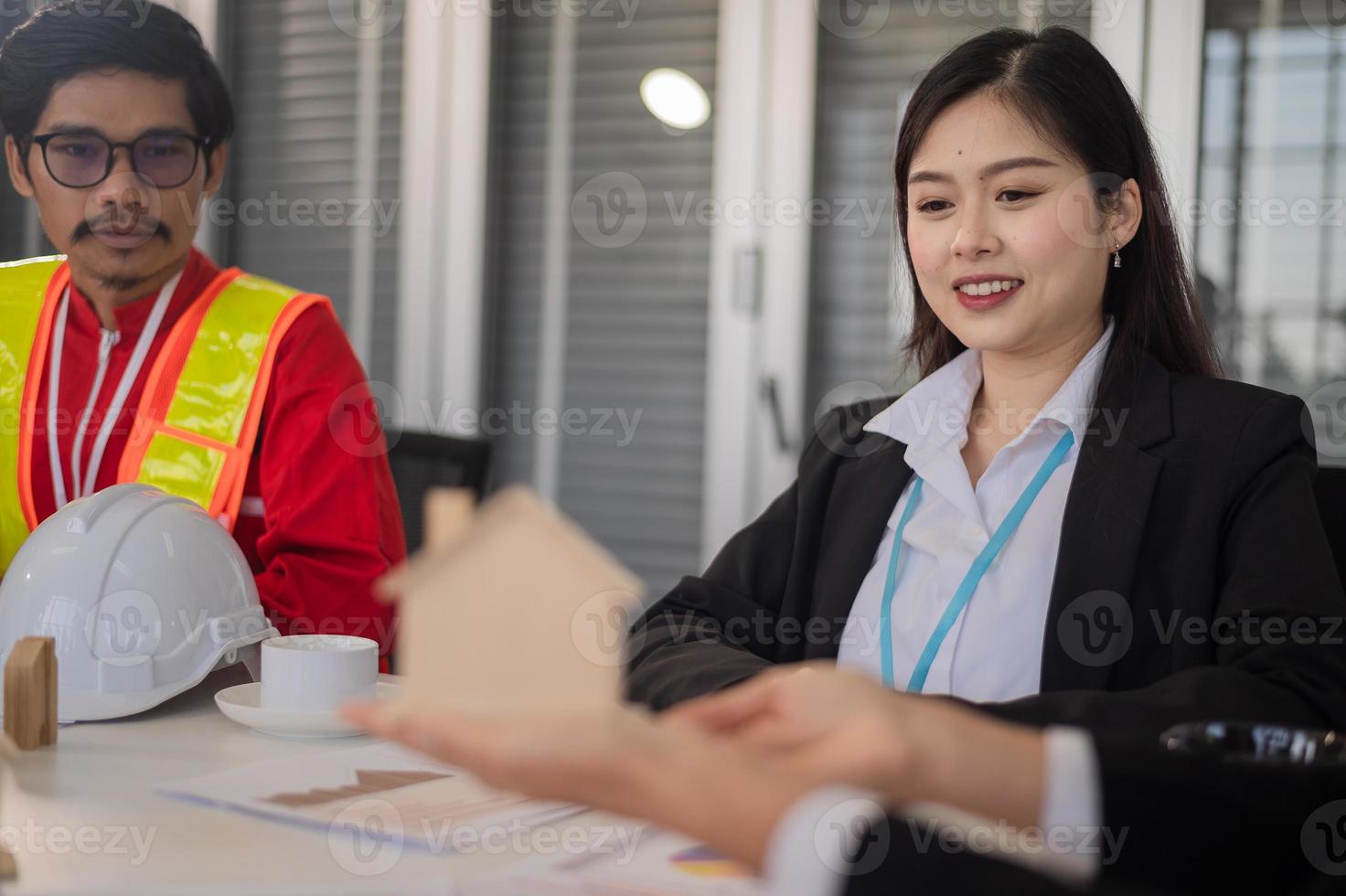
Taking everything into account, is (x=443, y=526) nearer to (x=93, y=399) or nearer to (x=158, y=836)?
(x=158, y=836)

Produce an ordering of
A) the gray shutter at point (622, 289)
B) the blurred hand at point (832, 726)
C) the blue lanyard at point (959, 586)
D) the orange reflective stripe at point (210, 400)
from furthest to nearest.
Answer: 1. the gray shutter at point (622, 289)
2. the orange reflective stripe at point (210, 400)
3. the blue lanyard at point (959, 586)
4. the blurred hand at point (832, 726)

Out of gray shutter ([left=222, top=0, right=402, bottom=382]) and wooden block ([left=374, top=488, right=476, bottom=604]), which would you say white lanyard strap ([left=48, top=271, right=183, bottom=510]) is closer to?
wooden block ([left=374, top=488, right=476, bottom=604])

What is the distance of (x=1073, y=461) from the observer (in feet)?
4.49

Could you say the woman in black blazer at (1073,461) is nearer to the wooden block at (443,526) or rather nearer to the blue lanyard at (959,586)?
the blue lanyard at (959,586)

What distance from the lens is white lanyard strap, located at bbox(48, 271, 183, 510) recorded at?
1696 mm

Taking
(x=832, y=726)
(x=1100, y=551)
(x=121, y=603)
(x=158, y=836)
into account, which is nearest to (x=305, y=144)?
(x=121, y=603)

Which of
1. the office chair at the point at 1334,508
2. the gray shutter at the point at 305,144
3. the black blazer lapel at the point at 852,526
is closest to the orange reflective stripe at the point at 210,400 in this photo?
the black blazer lapel at the point at 852,526

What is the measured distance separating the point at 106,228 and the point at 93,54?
0.23 metres

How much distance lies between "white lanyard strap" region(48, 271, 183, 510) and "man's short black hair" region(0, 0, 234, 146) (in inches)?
9.8

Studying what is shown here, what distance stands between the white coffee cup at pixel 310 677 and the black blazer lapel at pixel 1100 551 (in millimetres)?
656

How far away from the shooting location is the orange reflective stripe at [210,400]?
5.37 feet

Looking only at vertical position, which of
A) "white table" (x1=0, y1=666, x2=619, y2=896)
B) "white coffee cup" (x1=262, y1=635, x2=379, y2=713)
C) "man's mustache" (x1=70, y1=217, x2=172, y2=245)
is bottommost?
"white table" (x1=0, y1=666, x2=619, y2=896)

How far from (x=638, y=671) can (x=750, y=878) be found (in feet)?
1.49

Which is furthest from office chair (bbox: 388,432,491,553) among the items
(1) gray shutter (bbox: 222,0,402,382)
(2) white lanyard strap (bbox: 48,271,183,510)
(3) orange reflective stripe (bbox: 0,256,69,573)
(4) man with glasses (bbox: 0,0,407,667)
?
(1) gray shutter (bbox: 222,0,402,382)
